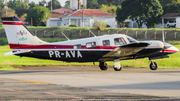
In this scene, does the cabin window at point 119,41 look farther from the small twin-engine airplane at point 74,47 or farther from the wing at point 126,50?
the wing at point 126,50

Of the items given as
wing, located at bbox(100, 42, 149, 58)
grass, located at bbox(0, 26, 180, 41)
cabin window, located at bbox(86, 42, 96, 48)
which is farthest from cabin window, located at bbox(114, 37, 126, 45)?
grass, located at bbox(0, 26, 180, 41)

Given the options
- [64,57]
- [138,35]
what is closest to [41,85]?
[64,57]

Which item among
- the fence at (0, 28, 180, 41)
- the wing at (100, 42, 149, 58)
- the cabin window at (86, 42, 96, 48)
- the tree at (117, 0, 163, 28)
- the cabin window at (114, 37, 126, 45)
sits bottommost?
the fence at (0, 28, 180, 41)

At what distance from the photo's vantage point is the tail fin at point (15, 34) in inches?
914

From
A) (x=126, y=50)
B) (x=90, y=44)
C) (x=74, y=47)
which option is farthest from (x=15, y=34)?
(x=126, y=50)

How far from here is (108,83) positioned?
1630cm

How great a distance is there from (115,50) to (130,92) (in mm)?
9788

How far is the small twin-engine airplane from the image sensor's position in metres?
23.1

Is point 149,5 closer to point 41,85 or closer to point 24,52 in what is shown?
point 24,52

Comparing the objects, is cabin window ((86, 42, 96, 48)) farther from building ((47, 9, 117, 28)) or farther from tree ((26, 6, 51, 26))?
tree ((26, 6, 51, 26))

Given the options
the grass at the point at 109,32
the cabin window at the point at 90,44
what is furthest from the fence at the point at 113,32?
the cabin window at the point at 90,44

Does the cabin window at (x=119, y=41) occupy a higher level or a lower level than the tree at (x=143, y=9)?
lower

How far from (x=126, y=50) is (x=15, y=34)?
764 centimetres

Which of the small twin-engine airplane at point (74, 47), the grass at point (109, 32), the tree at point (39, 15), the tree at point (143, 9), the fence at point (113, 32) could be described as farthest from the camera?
the tree at point (39, 15)
